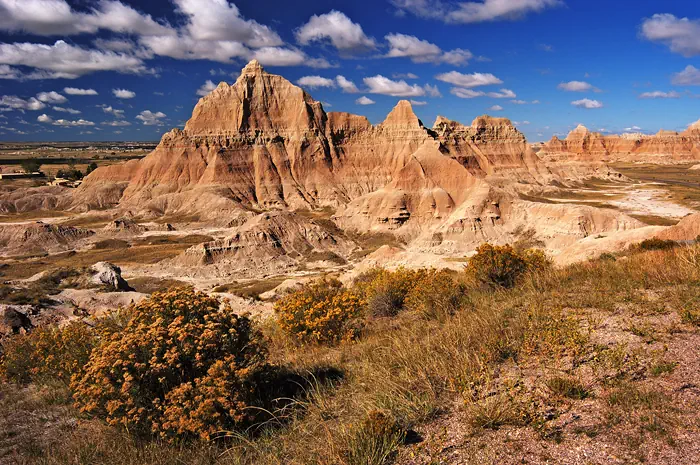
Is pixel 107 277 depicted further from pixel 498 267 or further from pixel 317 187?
pixel 317 187

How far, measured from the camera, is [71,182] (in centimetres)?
10200

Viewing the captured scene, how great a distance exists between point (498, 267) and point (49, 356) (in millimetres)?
11463

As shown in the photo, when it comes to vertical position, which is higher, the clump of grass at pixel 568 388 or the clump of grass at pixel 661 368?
the clump of grass at pixel 661 368

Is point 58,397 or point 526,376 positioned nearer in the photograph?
point 526,376

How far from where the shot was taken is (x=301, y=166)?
9044cm

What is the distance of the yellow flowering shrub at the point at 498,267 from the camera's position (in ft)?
40.6

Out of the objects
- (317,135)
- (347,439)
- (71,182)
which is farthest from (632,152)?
(347,439)

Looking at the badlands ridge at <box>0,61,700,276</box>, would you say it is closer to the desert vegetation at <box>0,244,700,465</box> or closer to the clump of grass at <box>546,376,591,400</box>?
the desert vegetation at <box>0,244,700,465</box>

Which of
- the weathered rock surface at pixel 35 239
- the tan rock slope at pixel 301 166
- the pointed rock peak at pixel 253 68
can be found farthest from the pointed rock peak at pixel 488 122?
the weathered rock surface at pixel 35 239

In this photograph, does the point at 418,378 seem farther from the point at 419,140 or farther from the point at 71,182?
the point at 71,182

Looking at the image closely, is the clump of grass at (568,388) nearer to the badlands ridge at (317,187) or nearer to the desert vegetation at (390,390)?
the desert vegetation at (390,390)

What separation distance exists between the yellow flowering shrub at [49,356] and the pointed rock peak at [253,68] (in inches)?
3698

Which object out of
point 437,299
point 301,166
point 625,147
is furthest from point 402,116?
point 625,147

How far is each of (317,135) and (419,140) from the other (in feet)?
74.4
